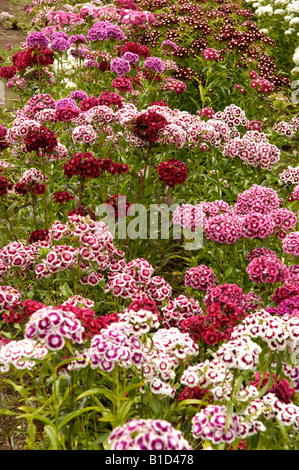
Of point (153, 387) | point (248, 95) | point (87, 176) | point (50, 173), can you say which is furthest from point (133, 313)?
point (248, 95)

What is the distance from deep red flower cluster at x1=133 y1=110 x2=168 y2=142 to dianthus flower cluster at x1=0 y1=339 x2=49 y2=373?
1.98m

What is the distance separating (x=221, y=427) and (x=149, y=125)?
2.43 metres

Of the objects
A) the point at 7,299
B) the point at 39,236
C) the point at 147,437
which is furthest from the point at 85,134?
the point at 147,437

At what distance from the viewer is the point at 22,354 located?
241 centimetres

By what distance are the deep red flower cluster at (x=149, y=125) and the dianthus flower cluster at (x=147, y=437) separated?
2.51m

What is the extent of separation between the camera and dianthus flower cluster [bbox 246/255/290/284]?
10.5ft

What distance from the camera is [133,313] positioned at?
2434 mm

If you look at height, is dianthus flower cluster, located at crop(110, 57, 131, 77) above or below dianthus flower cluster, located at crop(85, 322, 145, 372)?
above

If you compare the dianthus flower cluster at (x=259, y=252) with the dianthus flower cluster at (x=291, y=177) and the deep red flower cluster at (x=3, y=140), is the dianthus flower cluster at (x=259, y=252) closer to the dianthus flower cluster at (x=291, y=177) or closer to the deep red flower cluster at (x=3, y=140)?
the dianthus flower cluster at (x=291, y=177)

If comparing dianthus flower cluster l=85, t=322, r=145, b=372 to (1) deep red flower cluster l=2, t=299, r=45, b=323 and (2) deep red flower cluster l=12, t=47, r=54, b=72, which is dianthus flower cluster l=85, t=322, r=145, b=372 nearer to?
(1) deep red flower cluster l=2, t=299, r=45, b=323

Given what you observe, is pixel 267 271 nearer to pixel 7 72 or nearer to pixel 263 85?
pixel 263 85

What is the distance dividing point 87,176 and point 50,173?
109 centimetres

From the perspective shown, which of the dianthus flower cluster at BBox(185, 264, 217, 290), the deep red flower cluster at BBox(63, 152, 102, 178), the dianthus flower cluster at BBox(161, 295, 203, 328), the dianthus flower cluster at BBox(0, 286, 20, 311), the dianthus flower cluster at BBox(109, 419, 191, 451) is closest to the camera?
the dianthus flower cluster at BBox(109, 419, 191, 451)

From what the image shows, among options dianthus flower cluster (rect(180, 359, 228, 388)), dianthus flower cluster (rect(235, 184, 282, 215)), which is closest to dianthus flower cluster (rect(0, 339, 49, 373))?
dianthus flower cluster (rect(180, 359, 228, 388))
